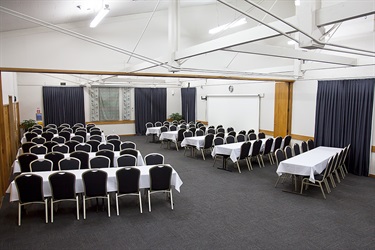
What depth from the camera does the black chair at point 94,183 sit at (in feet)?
17.2

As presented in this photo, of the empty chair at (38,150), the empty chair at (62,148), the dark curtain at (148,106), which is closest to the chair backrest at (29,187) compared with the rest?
the empty chair at (38,150)

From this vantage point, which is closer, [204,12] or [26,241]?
[26,241]

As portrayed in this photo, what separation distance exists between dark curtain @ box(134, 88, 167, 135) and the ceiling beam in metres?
15.4

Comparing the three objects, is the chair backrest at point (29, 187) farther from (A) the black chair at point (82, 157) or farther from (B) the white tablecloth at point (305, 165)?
(B) the white tablecloth at point (305, 165)

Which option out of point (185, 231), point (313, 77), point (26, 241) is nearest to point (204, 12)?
point (313, 77)

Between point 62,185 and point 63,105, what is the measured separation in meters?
11.8

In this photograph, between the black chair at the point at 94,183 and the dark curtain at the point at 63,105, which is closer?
the black chair at the point at 94,183

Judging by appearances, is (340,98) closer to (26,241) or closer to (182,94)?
(26,241)

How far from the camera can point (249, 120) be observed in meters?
13.2

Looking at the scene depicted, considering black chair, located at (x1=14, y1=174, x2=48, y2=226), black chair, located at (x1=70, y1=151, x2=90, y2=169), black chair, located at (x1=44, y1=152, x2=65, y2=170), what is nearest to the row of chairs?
black chair, located at (x1=14, y1=174, x2=48, y2=226)

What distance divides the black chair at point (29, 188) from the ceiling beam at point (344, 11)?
5.09m

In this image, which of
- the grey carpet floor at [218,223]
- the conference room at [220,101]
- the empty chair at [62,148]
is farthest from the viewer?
the empty chair at [62,148]

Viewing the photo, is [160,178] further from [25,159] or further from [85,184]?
[25,159]

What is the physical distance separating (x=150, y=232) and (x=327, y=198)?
Answer: 4327 mm
